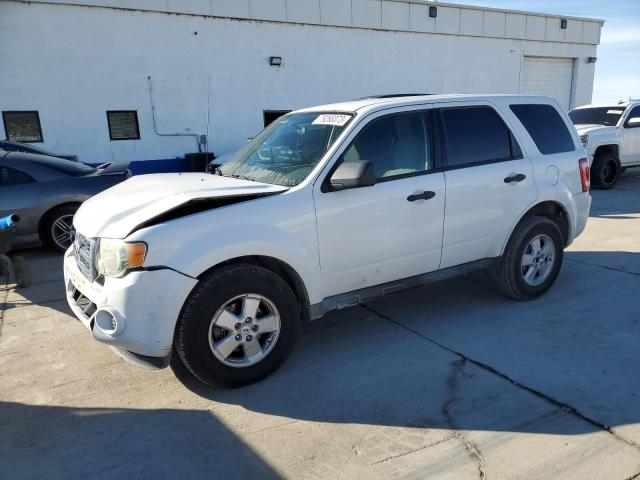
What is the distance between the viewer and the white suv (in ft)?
9.95

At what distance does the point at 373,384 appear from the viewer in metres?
3.40

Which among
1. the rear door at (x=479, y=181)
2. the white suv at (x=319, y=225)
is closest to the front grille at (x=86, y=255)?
the white suv at (x=319, y=225)

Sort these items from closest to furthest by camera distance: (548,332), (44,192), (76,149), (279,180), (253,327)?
1. (253,327)
2. (279,180)
3. (548,332)
4. (44,192)
5. (76,149)

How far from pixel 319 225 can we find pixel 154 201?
3.65 ft

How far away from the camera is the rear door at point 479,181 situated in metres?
4.11

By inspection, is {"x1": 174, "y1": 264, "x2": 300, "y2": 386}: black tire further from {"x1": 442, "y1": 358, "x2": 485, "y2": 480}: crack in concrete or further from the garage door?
the garage door

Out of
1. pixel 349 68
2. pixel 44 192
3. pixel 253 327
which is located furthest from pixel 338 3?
pixel 253 327

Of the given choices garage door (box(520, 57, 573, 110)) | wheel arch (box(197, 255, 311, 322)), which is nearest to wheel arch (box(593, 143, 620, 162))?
garage door (box(520, 57, 573, 110))

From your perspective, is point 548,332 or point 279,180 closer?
point 279,180

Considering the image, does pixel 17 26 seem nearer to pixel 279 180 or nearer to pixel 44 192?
pixel 44 192

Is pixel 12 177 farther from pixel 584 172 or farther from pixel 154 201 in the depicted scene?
pixel 584 172

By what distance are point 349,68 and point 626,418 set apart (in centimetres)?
1335

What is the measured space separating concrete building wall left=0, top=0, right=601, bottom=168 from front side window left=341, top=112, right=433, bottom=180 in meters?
9.67

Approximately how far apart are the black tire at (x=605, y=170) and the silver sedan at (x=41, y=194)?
10130 millimetres
